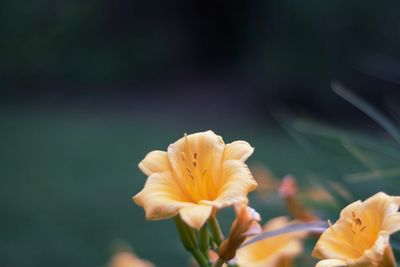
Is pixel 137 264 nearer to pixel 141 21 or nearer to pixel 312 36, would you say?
pixel 312 36

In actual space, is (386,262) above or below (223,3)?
above

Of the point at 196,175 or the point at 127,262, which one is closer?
the point at 196,175

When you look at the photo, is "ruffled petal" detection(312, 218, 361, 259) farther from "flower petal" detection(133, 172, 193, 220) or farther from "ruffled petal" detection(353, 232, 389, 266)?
"flower petal" detection(133, 172, 193, 220)

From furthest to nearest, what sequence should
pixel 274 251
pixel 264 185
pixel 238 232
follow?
pixel 264 185 < pixel 274 251 < pixel 238 232

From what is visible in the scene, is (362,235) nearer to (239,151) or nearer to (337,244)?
(337,244)

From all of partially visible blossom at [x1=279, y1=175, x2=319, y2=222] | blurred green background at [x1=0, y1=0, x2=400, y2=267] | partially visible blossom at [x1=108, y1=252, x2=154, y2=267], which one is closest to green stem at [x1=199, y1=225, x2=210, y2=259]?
partially visible blossom at [x1=279, y1=175, x2=319, y2=222]

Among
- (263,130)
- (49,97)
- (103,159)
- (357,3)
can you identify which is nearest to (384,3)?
(357,3)

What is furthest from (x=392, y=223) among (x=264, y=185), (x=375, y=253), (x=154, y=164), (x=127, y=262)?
(x=264, y=185)
